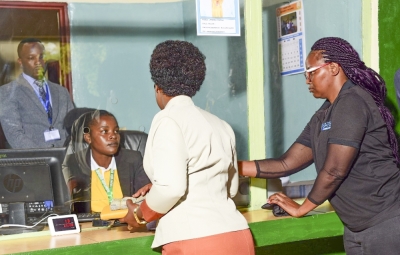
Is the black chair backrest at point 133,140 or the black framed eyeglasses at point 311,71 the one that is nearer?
the black framed eyeglasses at point 311,71

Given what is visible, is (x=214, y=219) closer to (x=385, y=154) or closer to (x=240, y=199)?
(x=385, y=154)

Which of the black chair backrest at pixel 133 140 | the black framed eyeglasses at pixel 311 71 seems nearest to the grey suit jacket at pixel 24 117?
the black chair backrest at pixel 133 140

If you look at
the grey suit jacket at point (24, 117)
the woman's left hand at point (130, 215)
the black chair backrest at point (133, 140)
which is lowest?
the woman's left hand at point (130, 215)

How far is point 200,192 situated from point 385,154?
0.88m

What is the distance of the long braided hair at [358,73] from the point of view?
9.71ft

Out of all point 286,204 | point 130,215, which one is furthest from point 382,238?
point 130,215

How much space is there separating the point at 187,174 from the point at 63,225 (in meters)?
0.93

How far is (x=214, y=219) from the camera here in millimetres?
2471

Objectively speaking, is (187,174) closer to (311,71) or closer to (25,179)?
(311,71)

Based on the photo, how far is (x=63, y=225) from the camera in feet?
10.3

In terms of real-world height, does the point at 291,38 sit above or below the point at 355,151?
above

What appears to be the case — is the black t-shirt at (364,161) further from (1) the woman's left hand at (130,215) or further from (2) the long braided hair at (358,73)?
(1) the woman's left hand at (130,215)

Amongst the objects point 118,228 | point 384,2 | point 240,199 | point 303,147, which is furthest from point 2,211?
point 384,2

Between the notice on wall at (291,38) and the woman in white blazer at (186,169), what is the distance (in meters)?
1.69
